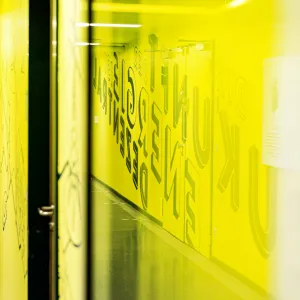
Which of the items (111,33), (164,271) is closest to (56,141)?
(111,33)

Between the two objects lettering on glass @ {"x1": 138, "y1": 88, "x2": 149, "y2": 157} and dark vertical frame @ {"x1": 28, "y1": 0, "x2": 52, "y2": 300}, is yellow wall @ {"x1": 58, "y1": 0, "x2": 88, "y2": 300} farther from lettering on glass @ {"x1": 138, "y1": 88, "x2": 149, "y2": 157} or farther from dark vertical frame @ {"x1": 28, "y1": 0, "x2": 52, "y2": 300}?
dark vertical frame @ {"x1": 28, "y1": 0, "x2": 52, "y2": 300}

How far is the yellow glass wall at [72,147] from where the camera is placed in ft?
7.72

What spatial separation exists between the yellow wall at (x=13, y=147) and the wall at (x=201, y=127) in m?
1.80

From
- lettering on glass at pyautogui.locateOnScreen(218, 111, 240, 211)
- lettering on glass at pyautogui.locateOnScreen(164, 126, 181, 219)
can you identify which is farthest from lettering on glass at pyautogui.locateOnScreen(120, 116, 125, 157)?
lettering on glass at pyautogui.locateOnScreen(218, 111, 240, 211)

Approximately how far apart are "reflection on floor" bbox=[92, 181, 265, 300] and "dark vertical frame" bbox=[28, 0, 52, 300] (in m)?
1.24

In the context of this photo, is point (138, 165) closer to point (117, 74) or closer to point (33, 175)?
point (117, 74)

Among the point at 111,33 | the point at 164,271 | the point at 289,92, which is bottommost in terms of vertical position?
the point at 164,271

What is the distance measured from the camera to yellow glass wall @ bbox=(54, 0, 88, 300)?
2.35 m

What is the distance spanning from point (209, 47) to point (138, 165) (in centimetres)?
57

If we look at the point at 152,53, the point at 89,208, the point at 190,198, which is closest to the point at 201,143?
the point at 190,198

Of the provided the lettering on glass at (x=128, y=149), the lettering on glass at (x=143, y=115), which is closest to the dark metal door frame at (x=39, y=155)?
the lettering on glass at (x=128, y=149)

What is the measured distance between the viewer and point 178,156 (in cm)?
144

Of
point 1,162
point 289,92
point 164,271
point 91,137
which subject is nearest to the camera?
point 289,92

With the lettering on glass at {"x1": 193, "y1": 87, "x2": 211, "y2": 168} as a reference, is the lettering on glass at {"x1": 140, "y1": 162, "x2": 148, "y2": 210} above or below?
below
